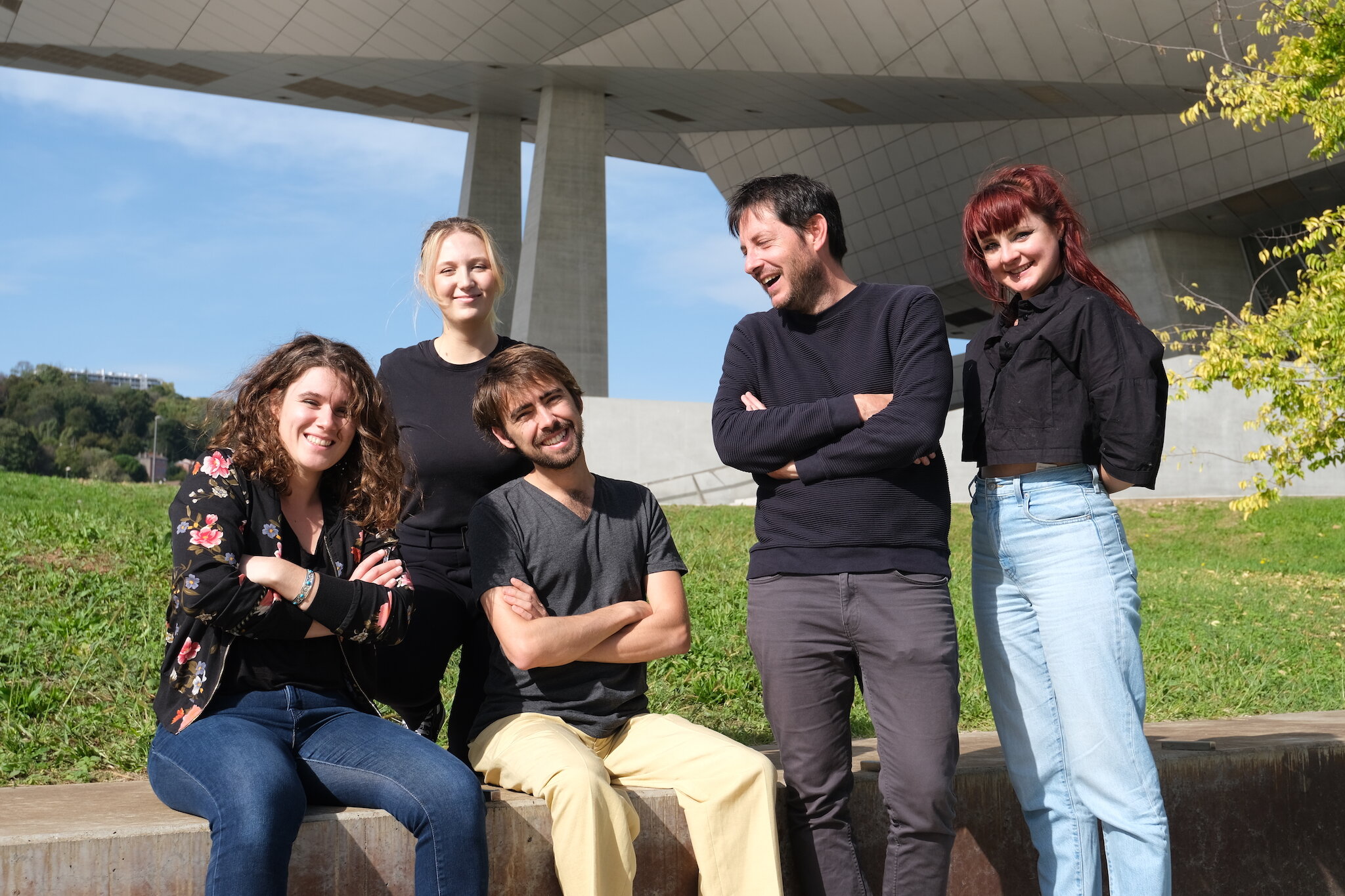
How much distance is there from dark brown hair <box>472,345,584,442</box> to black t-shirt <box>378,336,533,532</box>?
0.46 ft

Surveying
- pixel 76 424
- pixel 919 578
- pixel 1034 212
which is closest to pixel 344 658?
pixel 919 578

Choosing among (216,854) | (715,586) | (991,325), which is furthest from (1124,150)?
(216,854)

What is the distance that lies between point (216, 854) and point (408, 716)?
4.06ft

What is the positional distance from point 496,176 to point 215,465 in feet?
85.5

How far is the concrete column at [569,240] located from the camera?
2506 centimetres

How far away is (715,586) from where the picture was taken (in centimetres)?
914

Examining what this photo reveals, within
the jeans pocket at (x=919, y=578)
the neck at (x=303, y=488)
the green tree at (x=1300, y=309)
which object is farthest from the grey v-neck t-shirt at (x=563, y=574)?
the green tree at (x=1300, y=309)

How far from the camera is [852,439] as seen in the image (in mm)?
3037

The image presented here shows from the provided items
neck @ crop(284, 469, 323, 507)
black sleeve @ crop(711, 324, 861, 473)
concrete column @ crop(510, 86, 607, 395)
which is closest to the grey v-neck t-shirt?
black sleeve @ crop(711, 324, 861, 473)

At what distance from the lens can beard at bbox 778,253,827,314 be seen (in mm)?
3203

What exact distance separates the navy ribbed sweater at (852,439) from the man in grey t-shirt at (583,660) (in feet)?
1.22

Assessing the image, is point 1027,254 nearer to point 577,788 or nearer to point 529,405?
point 529,405

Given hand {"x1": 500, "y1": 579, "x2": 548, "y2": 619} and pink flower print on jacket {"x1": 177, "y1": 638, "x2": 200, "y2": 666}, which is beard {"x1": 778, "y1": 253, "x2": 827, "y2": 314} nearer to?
hand {"x1": 500, "y1": 579, "x2": 548, "y2": 619}

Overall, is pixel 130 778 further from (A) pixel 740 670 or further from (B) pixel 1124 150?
(B) pixel 1124 150
